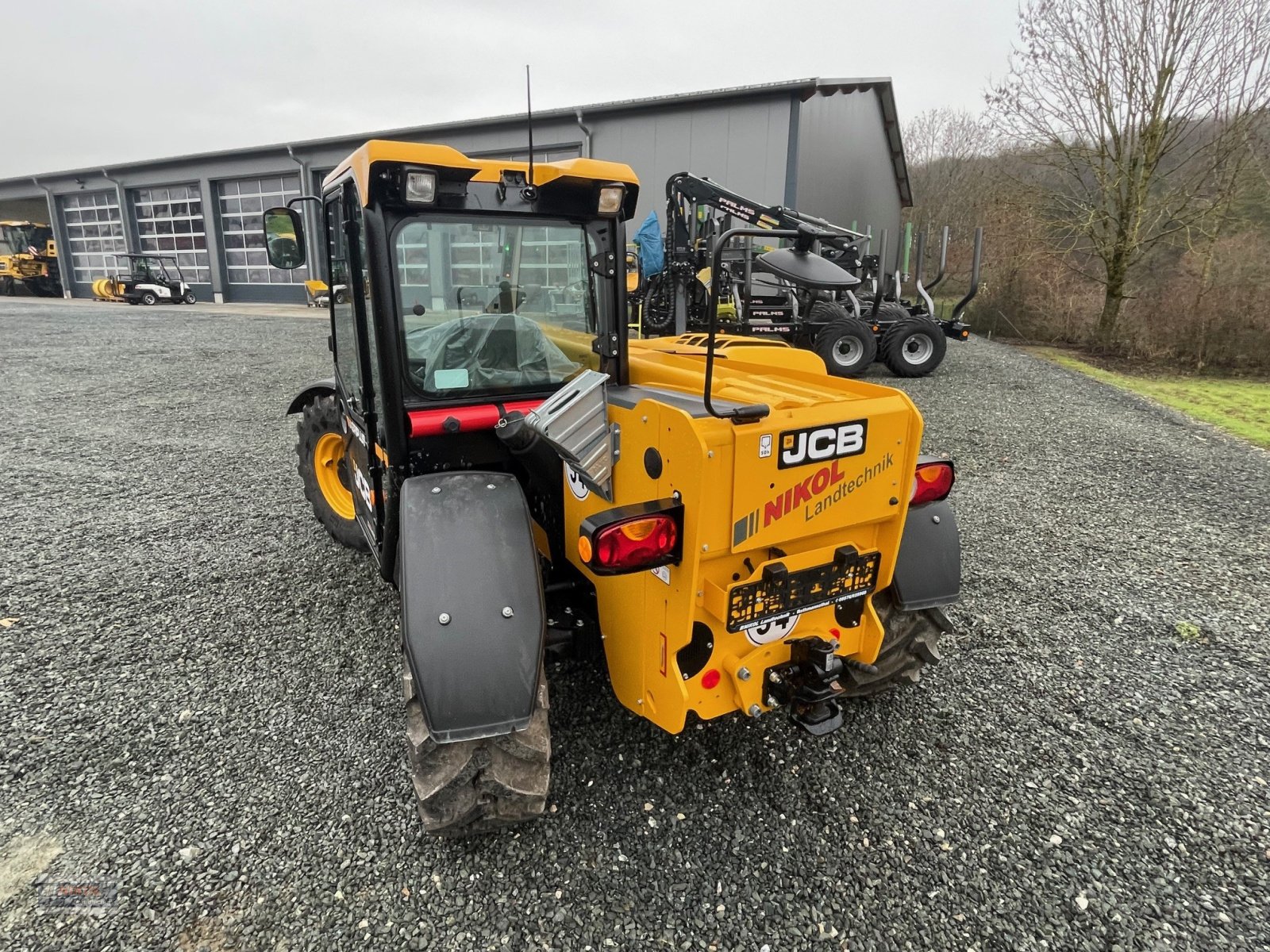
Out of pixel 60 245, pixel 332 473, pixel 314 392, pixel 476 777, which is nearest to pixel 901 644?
pixel 476 777

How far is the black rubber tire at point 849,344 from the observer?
11.1 metres

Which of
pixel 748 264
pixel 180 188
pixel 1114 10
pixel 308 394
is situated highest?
pixel 1114 10

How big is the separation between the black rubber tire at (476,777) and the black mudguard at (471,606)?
4.1 inches

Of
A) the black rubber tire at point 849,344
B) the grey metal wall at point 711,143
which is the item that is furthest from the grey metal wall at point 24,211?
the black rubber tire at point 849,344

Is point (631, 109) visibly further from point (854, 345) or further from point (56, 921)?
point (56, 921)

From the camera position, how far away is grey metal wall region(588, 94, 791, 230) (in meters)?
15.6

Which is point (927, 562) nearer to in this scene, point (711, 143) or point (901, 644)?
point (901, 644)

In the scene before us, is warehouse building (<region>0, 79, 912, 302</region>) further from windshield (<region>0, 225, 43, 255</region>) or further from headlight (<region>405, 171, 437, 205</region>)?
headlight (<region>405, 171, 437, 205</region>)

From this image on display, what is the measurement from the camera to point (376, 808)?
2428mm

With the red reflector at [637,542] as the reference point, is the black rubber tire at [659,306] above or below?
above

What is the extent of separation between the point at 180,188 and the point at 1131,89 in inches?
1159

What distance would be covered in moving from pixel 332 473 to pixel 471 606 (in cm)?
291

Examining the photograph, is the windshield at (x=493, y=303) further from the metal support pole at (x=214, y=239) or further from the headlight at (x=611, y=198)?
the metal support pole at (x=214, y=239)

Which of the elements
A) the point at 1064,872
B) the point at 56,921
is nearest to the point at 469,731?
the point at 56,921
